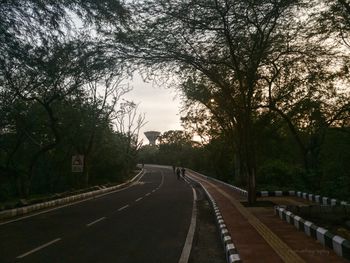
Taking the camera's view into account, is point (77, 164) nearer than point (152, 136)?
Yes

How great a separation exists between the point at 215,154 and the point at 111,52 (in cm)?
4467

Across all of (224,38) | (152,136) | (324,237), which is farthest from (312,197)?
(152,136)

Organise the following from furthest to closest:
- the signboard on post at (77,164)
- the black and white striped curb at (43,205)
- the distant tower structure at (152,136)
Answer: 1. the distant tower structure at (152,136)
2. the signboard on post at (77,164)
3. the black and white striped curb at (43,205)

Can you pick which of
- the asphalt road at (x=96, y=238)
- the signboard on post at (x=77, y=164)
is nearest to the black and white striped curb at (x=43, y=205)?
the asphalt road at (x=96, y=238)

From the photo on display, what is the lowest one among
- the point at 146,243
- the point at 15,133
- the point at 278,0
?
the point at 146,243

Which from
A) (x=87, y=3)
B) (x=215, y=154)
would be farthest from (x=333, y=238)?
(x=215, y=154)

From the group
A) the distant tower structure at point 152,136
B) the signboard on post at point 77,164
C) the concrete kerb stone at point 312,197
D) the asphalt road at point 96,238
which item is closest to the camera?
the asphalt road at point 96,238

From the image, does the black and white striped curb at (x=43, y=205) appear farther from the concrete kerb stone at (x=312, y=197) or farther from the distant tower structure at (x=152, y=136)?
the distant tower structure at (x=152, y=136)

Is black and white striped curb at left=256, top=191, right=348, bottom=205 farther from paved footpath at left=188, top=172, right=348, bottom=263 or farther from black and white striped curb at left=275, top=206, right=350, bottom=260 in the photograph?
black and white striped curb at left=275, top=206, right=350, bottom=260

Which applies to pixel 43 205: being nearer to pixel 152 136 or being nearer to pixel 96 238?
pixel 96 238

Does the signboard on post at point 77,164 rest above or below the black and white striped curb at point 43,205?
above

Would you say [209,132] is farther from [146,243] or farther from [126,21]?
[146,243]

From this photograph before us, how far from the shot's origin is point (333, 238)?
9.35 metres

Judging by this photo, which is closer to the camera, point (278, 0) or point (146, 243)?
point (146, 243)
